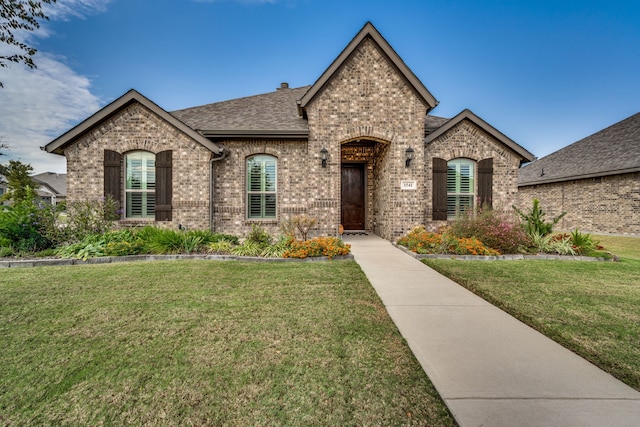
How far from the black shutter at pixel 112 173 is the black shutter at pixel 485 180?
12648 millimetres

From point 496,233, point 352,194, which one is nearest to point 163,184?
point 352,194

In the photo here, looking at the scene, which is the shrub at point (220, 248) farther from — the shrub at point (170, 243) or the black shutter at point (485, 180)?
the black shutter at point (485, 180)

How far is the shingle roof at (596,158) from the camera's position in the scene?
46.3 feet

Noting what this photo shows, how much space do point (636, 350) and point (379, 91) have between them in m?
8.83

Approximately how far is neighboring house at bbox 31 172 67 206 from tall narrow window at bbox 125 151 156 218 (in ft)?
149

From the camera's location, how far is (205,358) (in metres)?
2.49

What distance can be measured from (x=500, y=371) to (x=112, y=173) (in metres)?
11.0

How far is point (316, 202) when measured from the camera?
952cm

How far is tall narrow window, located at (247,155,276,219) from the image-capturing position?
9914mm

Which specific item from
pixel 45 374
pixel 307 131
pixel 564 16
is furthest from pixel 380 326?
pixel 564 16

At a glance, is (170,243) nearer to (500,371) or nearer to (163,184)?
(163,184)

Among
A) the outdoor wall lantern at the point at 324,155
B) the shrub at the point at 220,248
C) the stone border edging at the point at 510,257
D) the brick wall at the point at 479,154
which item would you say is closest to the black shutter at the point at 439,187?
the brick wall at the point at 479,154

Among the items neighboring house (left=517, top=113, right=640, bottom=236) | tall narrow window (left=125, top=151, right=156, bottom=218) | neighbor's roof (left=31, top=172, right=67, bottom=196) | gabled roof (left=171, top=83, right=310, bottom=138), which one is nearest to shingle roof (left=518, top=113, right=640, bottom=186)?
neighboring house (left=517, top=113, right=640, bottom=236)

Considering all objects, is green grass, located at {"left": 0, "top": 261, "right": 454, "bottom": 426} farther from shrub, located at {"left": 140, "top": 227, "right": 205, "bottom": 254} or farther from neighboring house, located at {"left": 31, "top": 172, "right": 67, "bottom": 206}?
neighboring house, located at {"left": 31, "top": 172, "right": 67, "bottom": 206}
